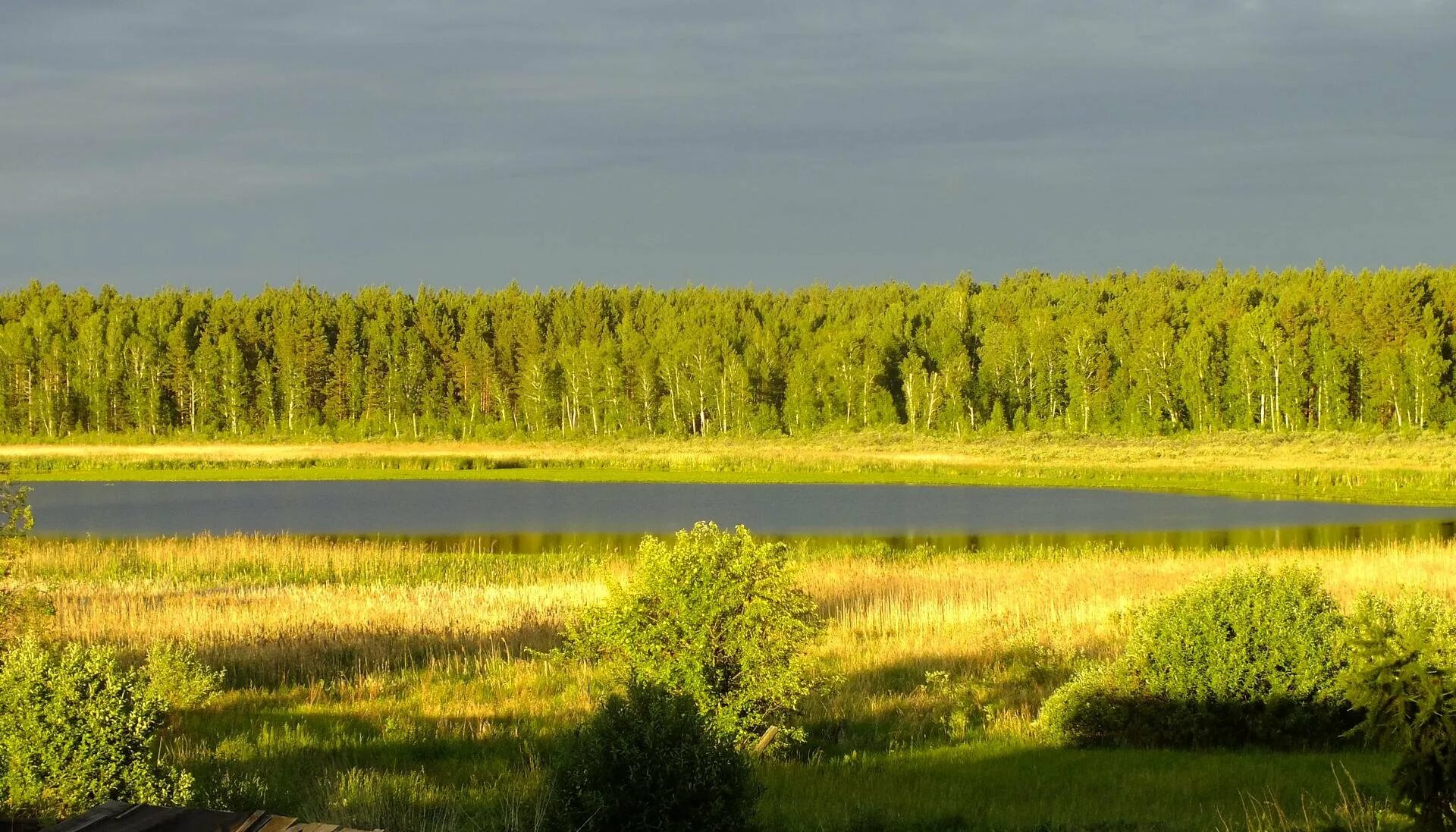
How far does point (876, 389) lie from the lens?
12188cm

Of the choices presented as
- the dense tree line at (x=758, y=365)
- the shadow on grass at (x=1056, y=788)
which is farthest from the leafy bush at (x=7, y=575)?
the dense tree line at (x=758, y=365)

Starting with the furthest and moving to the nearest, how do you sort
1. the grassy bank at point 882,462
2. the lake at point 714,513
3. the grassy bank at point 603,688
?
the grassy bank at point 882,462, the lake at point 714,513, the grassy bank at point 603,688

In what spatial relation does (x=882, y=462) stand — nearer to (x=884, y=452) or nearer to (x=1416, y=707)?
(x=884, y=452)

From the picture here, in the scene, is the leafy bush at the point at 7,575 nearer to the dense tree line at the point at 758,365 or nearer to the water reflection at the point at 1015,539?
the water reflection at the point at 1015,539

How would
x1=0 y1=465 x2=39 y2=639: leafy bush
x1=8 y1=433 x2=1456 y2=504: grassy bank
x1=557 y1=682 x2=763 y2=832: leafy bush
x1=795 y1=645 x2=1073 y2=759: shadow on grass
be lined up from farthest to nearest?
1. x1=8 y1=433 x2=1456 y2=504: grassy bank
2. x1=0 y1=465 x2=39 y2=639: leafy bush
3. x1=795 y1=645 x2=1073 y2=759: shadow on grass
4. x1=557 y1=682 x2=763 y2=832: leafy bush

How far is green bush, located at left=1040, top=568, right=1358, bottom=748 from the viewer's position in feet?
38.7

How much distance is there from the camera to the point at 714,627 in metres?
11.9

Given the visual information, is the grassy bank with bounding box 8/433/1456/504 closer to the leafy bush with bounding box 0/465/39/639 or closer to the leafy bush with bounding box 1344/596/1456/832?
the leafy bush with bounding box 1344/596/1456/832

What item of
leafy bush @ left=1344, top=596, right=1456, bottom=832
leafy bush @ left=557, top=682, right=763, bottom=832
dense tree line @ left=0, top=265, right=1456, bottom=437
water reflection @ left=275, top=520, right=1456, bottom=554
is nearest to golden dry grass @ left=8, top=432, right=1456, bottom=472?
dense tree line @ left=0, top=265, right=1456, bottom=437

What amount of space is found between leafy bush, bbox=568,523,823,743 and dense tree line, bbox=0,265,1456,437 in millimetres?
95377

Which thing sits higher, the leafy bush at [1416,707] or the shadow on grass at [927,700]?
the leafy bush at [1416,707]

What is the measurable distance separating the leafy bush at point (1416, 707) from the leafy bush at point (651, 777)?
3.82m

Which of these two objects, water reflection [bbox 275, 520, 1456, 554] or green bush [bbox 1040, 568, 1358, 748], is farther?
water reflection [bbox 275, 520, 1456, 554]

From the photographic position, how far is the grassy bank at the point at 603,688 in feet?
31.7
